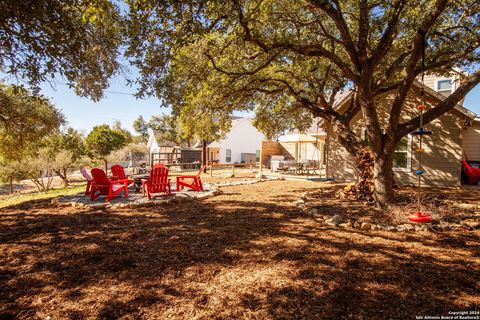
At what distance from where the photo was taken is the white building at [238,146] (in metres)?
33.7

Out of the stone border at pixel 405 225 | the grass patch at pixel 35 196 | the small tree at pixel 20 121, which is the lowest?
the grass patch at pixel 35 196

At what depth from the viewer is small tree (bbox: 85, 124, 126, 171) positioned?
104 feet

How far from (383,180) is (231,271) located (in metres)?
5.17

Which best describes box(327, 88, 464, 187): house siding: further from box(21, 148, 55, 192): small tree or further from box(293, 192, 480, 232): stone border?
box(21, 148, 55, 192): small tree

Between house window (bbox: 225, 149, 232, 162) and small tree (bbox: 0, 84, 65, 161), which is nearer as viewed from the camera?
small tree (bbox: 0, 84, 65, 161)

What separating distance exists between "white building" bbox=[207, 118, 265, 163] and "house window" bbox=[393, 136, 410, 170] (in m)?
21.9

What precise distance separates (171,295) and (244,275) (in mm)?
953

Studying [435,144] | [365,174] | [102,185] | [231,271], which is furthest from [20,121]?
[435,144]

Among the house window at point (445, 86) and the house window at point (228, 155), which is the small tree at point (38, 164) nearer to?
the house window at point (228, 155)

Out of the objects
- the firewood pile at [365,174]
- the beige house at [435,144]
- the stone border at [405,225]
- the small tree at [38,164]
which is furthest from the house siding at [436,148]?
the small tree at [38,164]

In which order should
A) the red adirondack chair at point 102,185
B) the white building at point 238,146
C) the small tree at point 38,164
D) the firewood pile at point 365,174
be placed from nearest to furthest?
the firewood pile at point 365,174, the red adirondack chair at point 102,185, the small tree at point 38,164, the white building at point 238,146

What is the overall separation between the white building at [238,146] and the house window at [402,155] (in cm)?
2194

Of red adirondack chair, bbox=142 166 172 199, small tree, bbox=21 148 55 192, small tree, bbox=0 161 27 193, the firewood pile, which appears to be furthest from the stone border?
small tree, bbox=0 161 27 193

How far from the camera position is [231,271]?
11.7 ft
